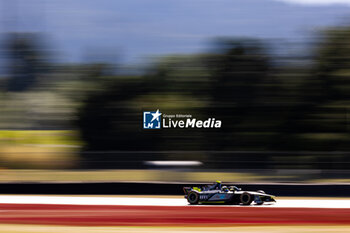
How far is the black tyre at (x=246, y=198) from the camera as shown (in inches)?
345

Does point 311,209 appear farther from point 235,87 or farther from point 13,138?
point 13,138

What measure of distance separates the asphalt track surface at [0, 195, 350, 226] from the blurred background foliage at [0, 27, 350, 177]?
5.40 metres

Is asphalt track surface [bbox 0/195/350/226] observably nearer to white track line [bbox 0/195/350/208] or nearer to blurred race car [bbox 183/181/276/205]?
white track line [bbox 0/195/350/208]

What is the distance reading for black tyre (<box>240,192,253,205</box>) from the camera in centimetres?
876

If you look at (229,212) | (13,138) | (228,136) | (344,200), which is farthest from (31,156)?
(344,200)

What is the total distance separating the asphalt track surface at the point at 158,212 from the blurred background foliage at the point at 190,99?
5.40m

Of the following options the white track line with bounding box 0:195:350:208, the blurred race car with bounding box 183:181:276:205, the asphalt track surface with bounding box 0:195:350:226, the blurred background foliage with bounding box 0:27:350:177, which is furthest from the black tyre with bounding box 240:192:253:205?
the blurred background foliage with bounding box 0:27:350:177

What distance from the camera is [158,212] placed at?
8.50 m

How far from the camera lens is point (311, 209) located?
29.0 ft

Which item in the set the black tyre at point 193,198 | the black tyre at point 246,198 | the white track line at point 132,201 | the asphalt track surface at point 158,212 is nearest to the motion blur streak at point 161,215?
the asphalt track surface at point 158,212

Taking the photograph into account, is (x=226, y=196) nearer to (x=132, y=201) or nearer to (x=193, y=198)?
(x=193, y=198)

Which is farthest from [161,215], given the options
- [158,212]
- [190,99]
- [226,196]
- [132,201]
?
[190,99]

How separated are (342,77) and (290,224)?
9.64 meters

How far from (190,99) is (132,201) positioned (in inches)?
278
